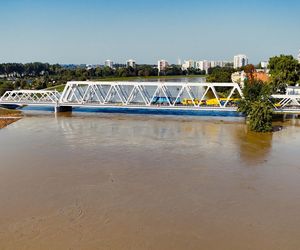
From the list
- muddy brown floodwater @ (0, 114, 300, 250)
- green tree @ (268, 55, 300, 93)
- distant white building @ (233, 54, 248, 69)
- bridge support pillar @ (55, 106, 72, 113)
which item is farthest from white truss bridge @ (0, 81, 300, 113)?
distant white building @ (233, 54, 248, 69)

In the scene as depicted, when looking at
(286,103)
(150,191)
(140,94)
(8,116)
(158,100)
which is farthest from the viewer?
(158,100)

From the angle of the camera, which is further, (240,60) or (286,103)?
(240,60)

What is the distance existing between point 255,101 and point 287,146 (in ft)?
18.6

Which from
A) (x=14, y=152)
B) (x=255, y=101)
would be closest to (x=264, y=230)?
(x=14, y=152)

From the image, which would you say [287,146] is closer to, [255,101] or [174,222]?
[255,101]

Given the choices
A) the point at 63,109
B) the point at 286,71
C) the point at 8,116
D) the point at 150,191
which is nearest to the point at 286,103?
the point at 286,71

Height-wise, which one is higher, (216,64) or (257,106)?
(216,64)

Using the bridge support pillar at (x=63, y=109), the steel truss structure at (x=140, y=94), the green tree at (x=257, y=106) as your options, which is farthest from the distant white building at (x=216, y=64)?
the green tree at (x=257, y=106)

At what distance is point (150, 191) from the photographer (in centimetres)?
1202

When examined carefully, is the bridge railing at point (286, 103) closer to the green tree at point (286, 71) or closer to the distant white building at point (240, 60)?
the green tree at point (286, 71)

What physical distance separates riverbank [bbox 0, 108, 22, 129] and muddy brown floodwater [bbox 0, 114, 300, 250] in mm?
5246

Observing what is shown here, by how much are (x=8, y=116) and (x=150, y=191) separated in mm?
20709

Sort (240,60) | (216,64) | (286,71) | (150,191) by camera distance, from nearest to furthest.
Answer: (150,191) → (286,71) → (240,60) → (216,64)

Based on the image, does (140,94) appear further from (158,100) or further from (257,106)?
(257,106)
